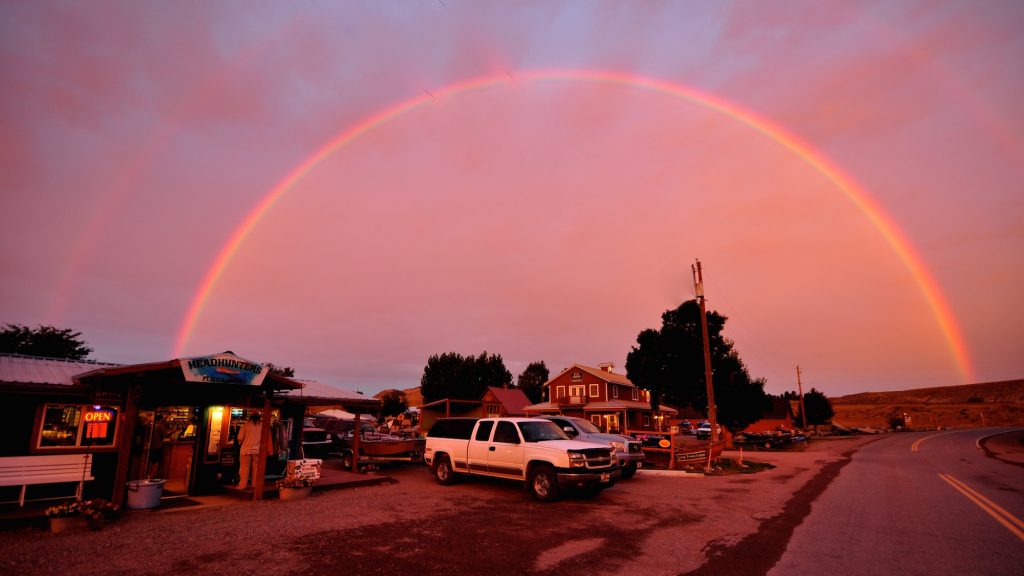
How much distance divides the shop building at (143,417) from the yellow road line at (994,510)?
1576cm

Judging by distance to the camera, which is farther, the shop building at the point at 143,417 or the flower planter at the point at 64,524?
the shop building at the point at 143,417

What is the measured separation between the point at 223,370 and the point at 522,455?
7.67m

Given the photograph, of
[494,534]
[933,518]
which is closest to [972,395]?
[933,518]

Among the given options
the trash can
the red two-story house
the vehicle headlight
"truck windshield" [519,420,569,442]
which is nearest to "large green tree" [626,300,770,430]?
the red two-story house

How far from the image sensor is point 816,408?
63219mm

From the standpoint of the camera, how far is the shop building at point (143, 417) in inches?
438

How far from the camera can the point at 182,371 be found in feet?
36.4

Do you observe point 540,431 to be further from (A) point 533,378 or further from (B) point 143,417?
(A) point 533,378

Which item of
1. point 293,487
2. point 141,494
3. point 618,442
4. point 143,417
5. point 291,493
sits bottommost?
point 291,493

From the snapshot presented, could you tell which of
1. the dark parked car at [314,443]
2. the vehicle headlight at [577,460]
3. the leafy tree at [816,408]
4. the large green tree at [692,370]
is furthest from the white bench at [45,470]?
the leafy tree at [816,408]

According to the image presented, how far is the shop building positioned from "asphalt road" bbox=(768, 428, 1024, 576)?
12.0 metres

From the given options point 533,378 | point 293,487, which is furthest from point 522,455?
point 533,378

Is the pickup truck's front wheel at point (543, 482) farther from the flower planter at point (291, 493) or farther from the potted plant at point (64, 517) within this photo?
the potted plant at point (64, 517)

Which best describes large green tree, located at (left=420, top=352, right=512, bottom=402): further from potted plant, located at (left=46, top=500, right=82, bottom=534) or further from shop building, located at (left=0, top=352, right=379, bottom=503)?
potted plant, located at (left=46, top=500, right=82, bottom=534)
